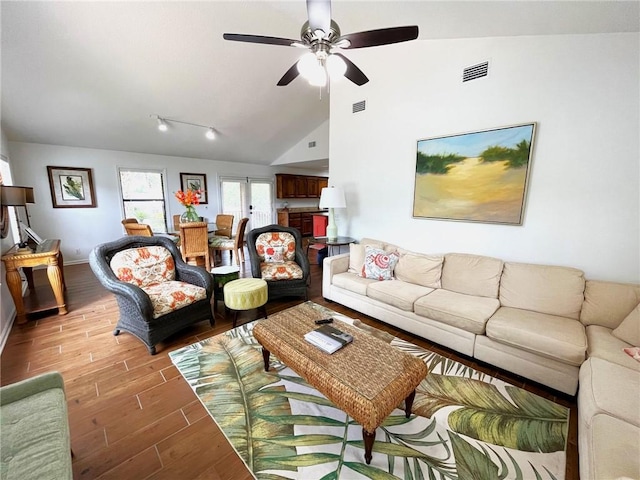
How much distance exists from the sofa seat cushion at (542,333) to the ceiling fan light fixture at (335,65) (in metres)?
2.22

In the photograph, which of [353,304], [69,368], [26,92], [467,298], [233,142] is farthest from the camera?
[233,142]

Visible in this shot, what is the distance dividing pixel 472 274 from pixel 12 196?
4771 millimetres

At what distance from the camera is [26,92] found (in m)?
3.39

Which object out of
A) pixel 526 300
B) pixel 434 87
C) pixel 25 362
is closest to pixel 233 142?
pixel 434 87

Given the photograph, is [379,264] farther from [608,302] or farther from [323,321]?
[608,302]

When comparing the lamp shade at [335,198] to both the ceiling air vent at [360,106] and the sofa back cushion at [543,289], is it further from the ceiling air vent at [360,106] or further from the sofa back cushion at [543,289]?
the sofa back cushion at [543,289]

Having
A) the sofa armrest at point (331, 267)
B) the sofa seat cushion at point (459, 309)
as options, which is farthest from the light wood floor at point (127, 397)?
the sofa armrest at point (331, 267)

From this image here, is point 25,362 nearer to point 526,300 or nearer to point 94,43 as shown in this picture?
point 94,43

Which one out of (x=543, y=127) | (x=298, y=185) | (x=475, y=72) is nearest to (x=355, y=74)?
(x=475, y=72)

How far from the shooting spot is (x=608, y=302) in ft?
6.49

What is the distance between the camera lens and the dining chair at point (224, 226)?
5.51 m

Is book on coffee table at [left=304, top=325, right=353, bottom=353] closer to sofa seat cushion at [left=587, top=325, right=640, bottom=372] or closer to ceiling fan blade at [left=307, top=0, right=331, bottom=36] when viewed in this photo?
sofa seat cushion at [left=587, top=325, right=640, bottom=372]

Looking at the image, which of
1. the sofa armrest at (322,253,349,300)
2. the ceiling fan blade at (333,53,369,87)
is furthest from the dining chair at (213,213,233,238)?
the ceiling fan blade at (333,53,369,87)

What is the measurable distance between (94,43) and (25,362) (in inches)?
128
